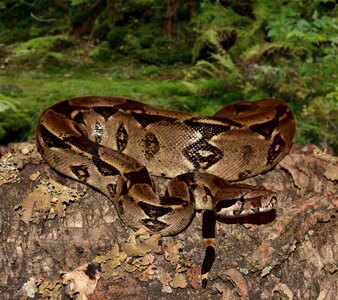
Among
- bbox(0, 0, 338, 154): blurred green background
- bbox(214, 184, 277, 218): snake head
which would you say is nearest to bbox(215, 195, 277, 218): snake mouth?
bbox(214, 184, 277, 218): snake head

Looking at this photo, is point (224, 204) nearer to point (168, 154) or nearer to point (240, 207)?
point (240, 207)

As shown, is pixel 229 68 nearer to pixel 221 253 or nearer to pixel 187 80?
pixel 187 80

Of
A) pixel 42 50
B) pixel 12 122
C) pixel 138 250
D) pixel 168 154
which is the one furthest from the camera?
pixel 42 50

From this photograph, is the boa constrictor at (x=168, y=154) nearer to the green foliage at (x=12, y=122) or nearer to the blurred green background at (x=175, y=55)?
the green foliage at (x=12, y=122)

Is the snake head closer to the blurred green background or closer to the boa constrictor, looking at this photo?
the boa constrictor

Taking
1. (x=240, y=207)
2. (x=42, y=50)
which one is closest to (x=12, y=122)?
(x=42, y=50)

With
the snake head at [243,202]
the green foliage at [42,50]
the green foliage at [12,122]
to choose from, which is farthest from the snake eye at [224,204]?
the green foliage at [42,50]

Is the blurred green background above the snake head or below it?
below
